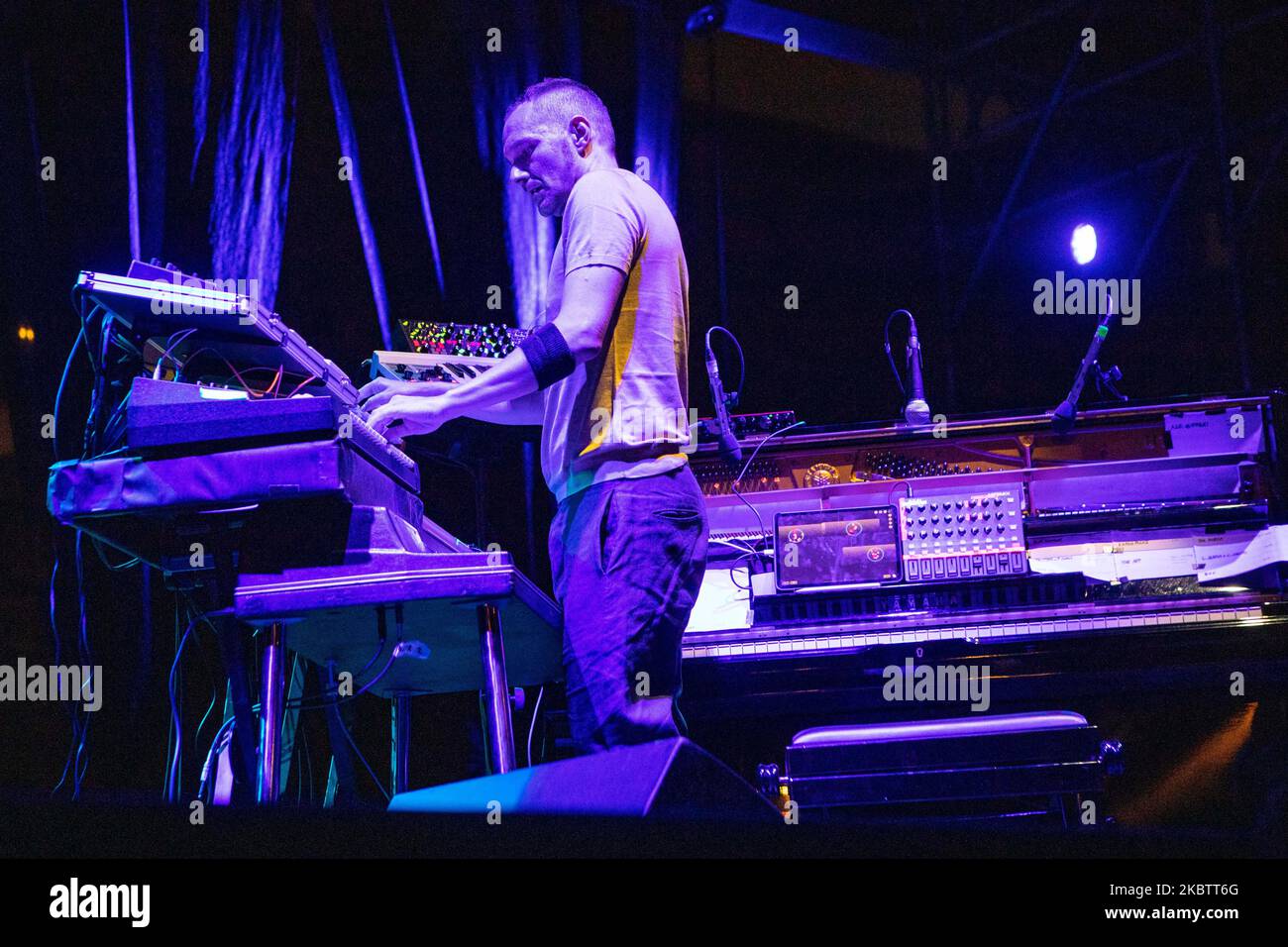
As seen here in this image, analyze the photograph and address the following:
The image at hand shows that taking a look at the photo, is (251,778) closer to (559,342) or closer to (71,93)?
(559,342)

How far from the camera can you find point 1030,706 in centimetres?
378

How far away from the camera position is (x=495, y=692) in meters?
2.31

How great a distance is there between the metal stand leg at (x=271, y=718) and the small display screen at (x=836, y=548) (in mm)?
2136

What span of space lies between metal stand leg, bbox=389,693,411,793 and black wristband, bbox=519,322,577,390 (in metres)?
1.36

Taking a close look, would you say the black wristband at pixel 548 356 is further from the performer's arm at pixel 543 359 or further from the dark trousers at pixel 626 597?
the dark trousers at pixel 626 597

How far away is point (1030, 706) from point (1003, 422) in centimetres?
111

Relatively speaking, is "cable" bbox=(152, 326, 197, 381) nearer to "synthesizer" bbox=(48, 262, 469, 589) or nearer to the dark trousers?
"synthesizer" bbox=(48, 262, 469, 589)

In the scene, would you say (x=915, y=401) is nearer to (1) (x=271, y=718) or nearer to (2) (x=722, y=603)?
(2) (x=722, y=603)

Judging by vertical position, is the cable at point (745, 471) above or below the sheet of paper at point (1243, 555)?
above

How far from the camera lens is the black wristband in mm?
2393

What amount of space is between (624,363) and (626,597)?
1.77 ft

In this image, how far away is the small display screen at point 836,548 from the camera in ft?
13.3

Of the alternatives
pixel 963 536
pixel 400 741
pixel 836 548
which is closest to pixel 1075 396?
pixel 963 536

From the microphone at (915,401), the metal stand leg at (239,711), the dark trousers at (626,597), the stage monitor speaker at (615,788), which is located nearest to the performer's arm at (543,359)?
the dark trousers at (626,597)
